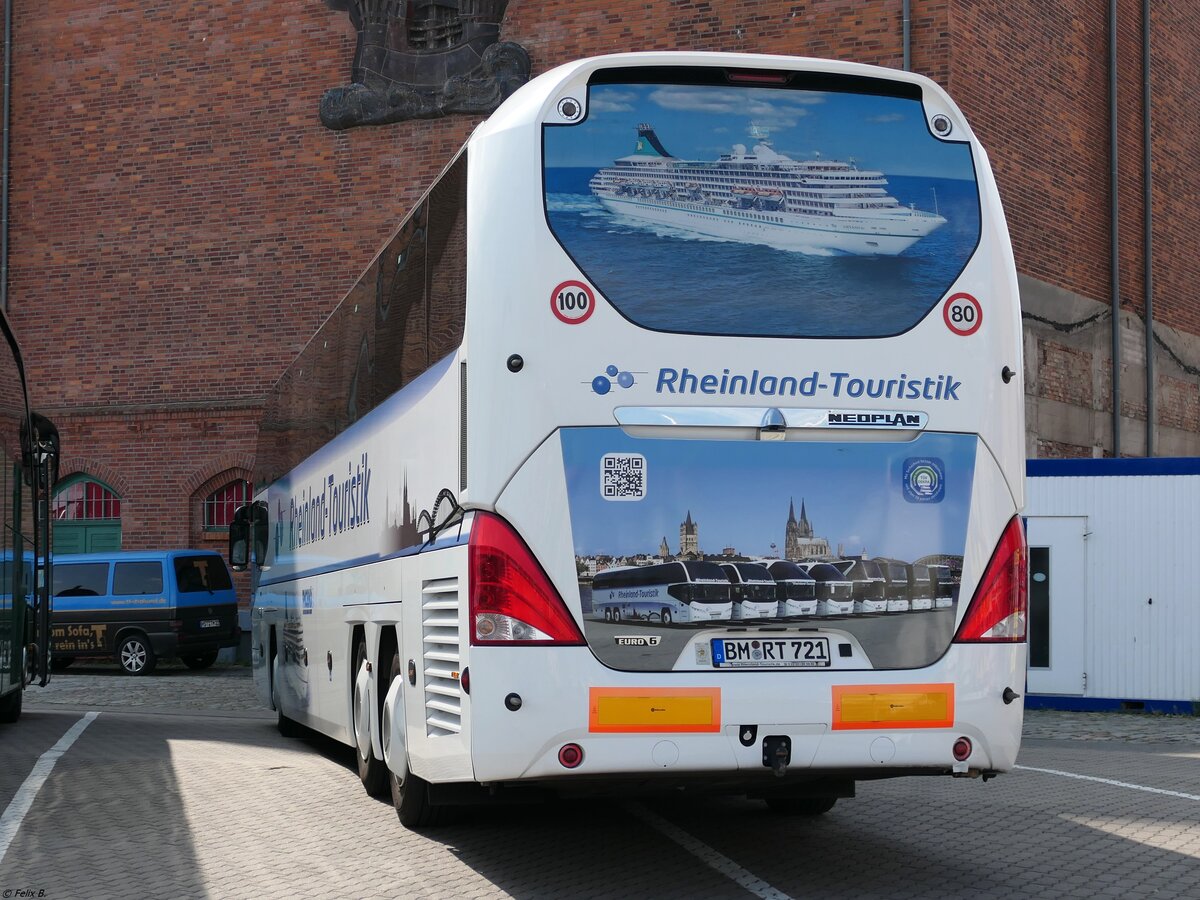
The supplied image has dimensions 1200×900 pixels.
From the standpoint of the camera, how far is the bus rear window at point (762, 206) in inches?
275

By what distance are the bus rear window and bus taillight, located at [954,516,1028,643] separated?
1.09 metres

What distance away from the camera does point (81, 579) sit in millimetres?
25938

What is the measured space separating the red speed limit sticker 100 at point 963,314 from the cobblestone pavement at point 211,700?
9073mm

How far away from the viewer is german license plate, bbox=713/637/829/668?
Answer: 22.4ft

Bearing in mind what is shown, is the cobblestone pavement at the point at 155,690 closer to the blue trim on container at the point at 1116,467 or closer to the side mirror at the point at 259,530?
the side mirror at the point at 259,530

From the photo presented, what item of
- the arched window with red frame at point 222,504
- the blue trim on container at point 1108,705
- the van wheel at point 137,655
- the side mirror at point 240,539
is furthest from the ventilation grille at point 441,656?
the arched window with red frame at point 222,504

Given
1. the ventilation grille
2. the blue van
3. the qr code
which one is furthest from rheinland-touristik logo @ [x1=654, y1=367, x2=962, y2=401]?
the blue van

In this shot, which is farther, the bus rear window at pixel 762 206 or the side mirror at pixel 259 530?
the side mirror at pixel 259 530

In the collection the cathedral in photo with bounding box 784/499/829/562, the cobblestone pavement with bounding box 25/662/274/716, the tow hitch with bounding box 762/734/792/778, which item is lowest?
the cobblestone pavement with bounding box 25/662/274/716

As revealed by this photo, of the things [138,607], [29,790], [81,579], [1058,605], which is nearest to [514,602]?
[29,790]

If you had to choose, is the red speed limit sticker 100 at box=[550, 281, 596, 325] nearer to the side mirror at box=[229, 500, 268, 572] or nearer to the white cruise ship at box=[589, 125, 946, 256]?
the white cruise ship at box=[589, 125, 946, 256]

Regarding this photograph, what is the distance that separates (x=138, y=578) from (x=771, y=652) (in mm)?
20523

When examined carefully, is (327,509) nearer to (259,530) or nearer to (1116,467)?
(259,530)

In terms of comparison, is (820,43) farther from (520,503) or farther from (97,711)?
(520,503)
